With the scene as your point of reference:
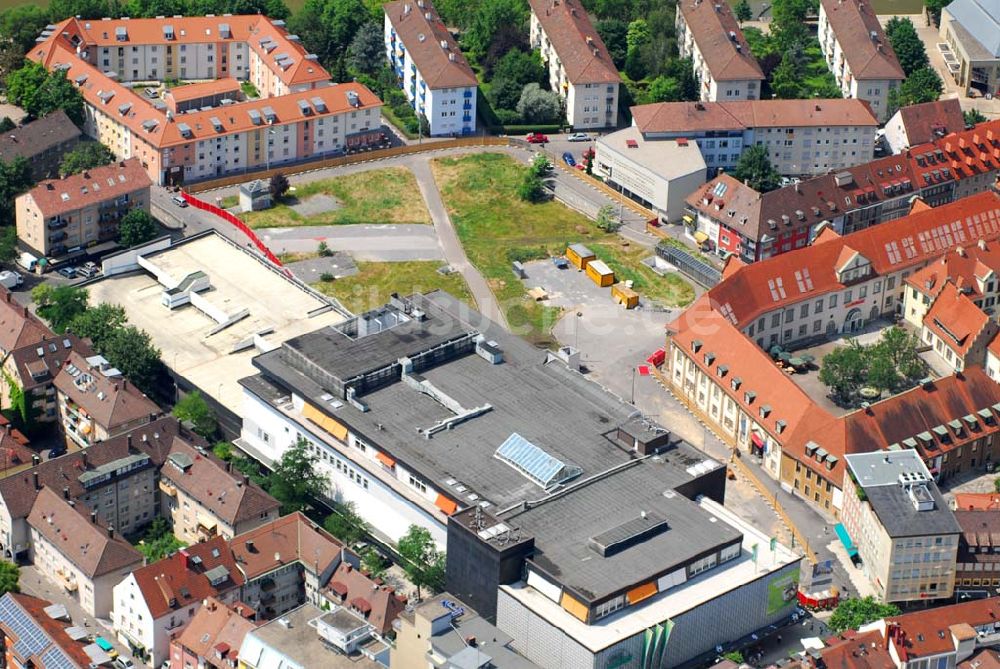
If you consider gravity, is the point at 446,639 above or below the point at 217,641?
above

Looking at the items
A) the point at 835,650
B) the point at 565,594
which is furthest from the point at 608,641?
the point at 835,650

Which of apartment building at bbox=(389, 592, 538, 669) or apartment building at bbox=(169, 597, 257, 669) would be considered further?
apartment building at bbox=(169, 597, 257, 669)

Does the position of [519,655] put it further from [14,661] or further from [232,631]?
[14,661]

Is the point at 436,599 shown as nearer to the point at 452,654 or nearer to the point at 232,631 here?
the point at 452,654

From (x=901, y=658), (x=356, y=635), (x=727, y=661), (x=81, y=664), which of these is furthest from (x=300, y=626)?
(x=901, y=658)

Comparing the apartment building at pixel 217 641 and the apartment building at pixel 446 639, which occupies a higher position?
the apartment building at pixel 446 639

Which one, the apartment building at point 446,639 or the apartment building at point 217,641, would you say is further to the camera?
the apartment building at point 217,641
